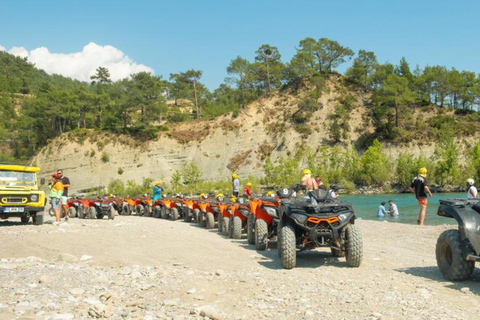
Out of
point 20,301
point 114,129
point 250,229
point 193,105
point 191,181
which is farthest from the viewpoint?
point 193,105

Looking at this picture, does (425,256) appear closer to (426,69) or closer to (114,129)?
(114,129)

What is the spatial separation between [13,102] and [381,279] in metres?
112

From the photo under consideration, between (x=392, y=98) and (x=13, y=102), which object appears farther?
(x=13, y=102)

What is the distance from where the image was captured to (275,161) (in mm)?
66812

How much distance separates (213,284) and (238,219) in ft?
20.0

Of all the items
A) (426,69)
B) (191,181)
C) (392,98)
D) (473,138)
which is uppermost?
(426,69)

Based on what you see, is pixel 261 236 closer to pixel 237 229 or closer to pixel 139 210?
pixel 237 229

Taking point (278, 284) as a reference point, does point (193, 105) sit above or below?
above

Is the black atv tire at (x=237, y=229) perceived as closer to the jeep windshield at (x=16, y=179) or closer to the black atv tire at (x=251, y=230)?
the black atv tire at (x=251, y=230)

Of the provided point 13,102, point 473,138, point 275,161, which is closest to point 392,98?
point 473,138

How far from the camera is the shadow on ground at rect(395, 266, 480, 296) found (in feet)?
21.5

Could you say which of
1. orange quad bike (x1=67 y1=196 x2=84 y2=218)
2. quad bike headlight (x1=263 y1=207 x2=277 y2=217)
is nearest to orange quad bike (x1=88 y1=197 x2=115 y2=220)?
orange quad bike (x1=67 y1=196 x2=84 y2=218)

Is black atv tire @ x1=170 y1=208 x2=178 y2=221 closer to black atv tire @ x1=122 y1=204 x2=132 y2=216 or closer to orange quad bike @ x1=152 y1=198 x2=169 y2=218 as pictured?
orange quad bike @ x1=152 y1=198 x2=169 y2=218

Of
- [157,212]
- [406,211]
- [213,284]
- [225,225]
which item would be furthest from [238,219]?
[406,211]
